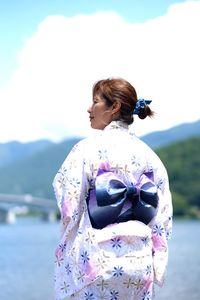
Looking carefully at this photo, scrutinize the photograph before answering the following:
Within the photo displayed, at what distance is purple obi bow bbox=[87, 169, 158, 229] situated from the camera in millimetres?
2332

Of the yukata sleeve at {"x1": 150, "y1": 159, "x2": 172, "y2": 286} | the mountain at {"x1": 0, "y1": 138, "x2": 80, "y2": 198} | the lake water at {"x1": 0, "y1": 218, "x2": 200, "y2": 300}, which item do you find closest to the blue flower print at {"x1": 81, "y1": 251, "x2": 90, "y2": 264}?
the yukata sleeve at {"x1": 150, "y1": 159, "x2": 172, "y2": 286}

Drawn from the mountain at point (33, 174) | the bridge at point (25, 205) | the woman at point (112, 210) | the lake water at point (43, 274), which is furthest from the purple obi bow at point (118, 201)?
the mountain at point (33, 174)

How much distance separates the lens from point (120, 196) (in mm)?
2361

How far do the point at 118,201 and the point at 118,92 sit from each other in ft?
1.08

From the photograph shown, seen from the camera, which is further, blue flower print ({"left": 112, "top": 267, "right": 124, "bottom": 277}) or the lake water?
the lake water

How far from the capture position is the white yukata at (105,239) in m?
2.29

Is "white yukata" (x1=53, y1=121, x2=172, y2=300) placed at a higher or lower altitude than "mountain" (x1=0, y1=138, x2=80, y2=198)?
lower

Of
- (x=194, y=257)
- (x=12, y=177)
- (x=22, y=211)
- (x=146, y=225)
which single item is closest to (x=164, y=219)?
(x=146, y=225)

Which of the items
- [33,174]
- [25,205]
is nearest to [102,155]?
[25,205]

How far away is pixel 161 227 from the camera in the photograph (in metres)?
2.42

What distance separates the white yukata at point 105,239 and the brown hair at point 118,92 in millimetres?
65

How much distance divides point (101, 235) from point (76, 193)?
0.14 meters

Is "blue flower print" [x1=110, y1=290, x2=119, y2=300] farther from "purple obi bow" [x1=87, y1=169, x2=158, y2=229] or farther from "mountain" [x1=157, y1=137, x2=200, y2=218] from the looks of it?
"mountain" [x1=157, y1=137, x2=200, y2=218]

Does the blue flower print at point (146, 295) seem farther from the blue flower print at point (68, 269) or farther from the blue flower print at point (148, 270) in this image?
the blue flower print at point (68, 269)
